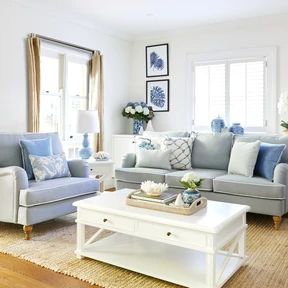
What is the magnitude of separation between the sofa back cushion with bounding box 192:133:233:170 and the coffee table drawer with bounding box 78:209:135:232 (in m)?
2.22

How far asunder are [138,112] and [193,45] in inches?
55.1

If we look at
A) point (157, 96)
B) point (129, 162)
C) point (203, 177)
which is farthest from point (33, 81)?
point (203, 177)

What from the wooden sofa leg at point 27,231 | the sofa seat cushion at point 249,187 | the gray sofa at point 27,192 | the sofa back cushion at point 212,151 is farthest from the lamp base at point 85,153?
the sofa seat cushion at point 249,187

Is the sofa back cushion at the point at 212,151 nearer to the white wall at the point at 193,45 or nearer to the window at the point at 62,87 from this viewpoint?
the white wall at the point at 193,45

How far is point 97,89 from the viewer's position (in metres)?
5.60

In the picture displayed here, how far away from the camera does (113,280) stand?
2.49 m

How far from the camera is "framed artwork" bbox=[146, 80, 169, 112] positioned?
6098 millimetres

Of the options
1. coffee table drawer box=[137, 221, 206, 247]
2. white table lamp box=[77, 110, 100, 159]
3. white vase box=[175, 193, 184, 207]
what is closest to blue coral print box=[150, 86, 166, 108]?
white table lamp box=[77, 110, 100, 159]

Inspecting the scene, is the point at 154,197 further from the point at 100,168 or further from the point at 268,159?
the point at 100,168

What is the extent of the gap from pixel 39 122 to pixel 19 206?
5.28 ft

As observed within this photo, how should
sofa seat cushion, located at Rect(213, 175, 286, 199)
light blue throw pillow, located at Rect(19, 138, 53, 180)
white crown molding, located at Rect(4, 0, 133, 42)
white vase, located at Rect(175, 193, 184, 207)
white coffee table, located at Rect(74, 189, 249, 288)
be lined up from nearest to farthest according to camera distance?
white coffee table, located at Rect(74, 189, 249, 288)
white vase, located at Rect(175, 193, 184, 207)
sofa seat cushion, located at Rect(213, 175, 286, 199)
light blue throw pillow, located at Rect(19, 138, 53, 180)
white crown molding, located at Rect(4, 0, 133, 42)

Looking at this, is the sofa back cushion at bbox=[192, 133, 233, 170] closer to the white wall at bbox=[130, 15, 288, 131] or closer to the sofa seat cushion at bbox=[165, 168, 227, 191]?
the sofa seat cushion at bbox=[165, 168, 227, 191]

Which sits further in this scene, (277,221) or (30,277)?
(277,221)

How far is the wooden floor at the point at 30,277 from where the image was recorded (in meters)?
2.42
